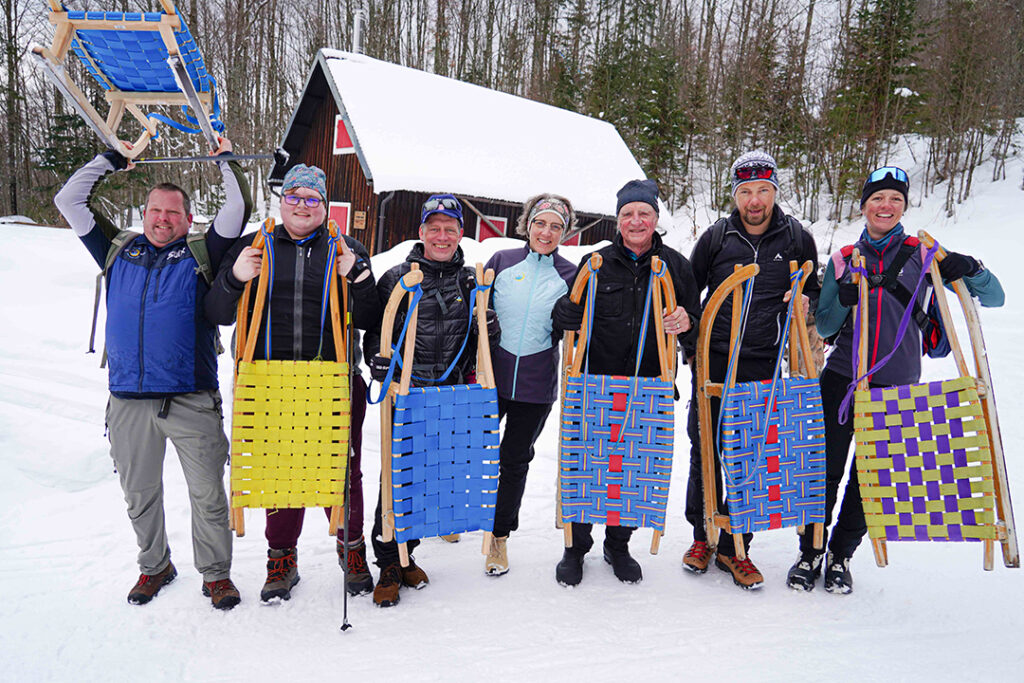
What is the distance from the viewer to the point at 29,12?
1986 cm

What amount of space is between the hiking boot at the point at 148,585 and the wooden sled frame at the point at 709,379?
8.96 feet

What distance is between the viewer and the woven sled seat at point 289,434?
266cm

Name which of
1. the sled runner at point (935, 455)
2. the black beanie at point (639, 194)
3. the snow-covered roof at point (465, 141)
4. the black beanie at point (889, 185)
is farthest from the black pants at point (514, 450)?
the snow-covered roof at point (465, 141)

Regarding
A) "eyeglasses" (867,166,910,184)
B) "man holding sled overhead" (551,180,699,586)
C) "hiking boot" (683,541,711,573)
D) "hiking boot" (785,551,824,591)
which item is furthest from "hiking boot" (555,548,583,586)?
"eyeglasses" (867,166,910,184)

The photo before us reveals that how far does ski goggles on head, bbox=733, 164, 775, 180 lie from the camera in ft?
9.71

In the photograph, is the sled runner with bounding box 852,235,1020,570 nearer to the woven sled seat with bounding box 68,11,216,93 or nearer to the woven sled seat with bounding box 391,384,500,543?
the woven sled seat with bounding box 391,384,500,543

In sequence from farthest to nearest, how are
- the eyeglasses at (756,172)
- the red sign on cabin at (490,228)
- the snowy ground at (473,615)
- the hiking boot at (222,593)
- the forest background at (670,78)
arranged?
the forest background at (670,78) < the red sign on cabin at (490,228) < the eyeglasses at (756,172) < the hiking boot at (222,593) < the snowy ground at (473,615)

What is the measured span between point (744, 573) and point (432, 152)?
1098 cm

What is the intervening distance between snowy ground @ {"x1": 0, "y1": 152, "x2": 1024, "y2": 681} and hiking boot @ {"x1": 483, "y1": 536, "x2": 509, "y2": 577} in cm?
6

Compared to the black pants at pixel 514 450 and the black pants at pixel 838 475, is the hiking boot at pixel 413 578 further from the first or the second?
the black pants at pixel 838 475

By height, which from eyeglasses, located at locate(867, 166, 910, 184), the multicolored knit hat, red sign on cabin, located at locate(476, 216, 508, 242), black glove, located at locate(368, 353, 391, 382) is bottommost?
black glove, located at locate(368, 353, 391, 382)

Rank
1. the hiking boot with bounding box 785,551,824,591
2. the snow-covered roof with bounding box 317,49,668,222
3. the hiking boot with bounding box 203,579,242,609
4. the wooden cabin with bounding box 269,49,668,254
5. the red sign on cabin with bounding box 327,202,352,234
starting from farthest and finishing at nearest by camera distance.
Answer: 1. the red sign on cabin with bounding box 327,202,352,234
2. the wooden cabin with bounding box 269,49,668,254
3. the snow-covered roof with bounding box 317,49,668,222
4. the hiking boot with bounding box 785,551,824,591
5. the hiking boot with bounding box 203,579,242,609

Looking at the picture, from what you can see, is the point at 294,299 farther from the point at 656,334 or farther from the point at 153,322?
the point at 656,334

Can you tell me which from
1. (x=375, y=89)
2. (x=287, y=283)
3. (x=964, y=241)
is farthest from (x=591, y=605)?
(x=964, y=241)
